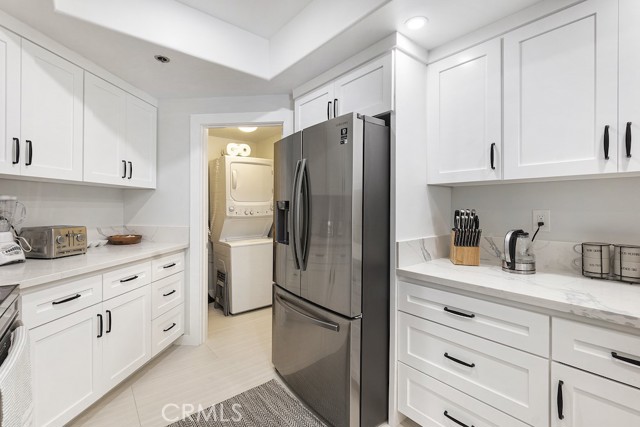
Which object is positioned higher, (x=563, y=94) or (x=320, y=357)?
(x=563, y=94)

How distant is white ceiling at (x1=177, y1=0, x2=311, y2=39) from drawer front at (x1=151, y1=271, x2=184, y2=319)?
194cm

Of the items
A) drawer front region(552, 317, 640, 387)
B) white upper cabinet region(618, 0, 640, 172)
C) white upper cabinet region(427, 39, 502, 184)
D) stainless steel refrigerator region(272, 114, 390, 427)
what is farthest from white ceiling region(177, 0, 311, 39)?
drawer front region(552, 317, 640, 387)

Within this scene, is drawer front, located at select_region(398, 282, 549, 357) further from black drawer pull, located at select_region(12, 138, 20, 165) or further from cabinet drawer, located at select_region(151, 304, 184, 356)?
black drawer pull, located at select_region(12, 138, 20, 165)

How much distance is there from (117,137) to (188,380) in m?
1.89

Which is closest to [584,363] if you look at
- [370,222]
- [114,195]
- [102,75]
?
[370,222]

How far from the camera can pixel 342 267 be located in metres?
1.56

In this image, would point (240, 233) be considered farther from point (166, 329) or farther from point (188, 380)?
point (188, 380)

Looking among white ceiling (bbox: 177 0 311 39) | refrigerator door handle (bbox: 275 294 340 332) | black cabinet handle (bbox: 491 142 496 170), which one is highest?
white ceiling (bbox: 177 0 311 39)

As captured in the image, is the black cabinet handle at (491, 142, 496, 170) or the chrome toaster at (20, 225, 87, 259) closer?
the black cabinet handle at (491, 142, 496, 170)

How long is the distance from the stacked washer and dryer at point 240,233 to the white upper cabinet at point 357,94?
1.55 metres

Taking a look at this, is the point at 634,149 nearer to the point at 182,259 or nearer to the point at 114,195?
the point at 182,259

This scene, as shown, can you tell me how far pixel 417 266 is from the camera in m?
1.71

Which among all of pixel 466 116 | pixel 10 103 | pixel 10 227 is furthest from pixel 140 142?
pixel 466 116

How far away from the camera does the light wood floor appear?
1.74 metres
